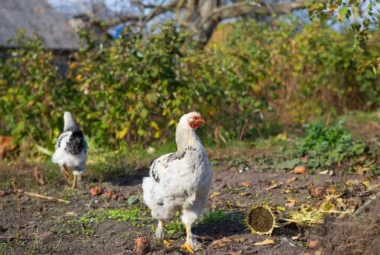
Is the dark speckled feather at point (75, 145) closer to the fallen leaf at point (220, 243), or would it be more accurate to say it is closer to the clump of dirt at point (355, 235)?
the fallen leaf at point (220, 243)

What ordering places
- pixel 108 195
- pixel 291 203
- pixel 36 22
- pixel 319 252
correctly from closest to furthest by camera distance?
pixel 319 252 < pixel 291 203 < pixel 108 195 < pixel 36 22

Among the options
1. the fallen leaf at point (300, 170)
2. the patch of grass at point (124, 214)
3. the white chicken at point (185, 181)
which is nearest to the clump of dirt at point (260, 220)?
the white chicken at point (185, 181)

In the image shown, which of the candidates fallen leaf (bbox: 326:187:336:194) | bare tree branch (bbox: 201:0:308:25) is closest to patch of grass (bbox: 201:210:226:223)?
fallen leaf (bbox: 326:187:336:194)

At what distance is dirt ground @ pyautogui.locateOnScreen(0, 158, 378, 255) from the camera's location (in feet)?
14.0

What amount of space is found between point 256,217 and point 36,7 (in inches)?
798

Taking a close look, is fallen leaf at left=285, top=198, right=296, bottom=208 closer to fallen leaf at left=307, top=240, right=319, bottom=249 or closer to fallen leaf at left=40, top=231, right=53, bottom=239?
fallen leaf at left=307, top=240, right=319, bottom=249

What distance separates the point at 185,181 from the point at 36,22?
19368 mm

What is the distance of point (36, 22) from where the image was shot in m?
21.9

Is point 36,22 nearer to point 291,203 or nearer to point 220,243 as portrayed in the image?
point 291,203

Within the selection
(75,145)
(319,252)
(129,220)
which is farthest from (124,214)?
(319,252)

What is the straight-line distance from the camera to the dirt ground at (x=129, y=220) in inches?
169

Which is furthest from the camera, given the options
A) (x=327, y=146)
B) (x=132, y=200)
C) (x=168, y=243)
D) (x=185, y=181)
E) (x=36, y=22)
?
(x=36, y=22)

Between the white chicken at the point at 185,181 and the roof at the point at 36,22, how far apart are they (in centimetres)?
1673

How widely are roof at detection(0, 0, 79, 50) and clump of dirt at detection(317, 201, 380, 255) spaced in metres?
17.8
